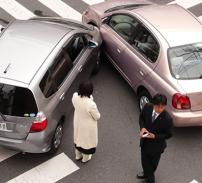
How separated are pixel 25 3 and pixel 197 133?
7020mm

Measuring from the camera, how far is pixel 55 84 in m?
8.15

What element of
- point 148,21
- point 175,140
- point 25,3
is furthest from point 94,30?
point 25,3

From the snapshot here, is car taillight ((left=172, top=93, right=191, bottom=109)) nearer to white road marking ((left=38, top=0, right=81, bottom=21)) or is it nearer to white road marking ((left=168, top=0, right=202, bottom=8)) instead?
white road marking ((left=38, top=0, right=81, bottom=21))

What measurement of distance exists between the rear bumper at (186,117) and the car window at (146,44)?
1.19 metres

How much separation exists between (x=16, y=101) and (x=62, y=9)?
21.4 feet

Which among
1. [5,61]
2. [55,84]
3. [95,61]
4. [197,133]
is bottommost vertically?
→ [197,133]

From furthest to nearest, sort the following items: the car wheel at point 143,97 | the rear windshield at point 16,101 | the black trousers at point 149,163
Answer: the car wheel at point 143,97 < the rear windshield at point 16,101 < the black trousers at point 149,163

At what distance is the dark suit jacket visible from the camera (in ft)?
21.9

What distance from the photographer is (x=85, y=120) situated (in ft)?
24.4

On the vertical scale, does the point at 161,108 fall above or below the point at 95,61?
above

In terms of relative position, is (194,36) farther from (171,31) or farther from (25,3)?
(25,3)

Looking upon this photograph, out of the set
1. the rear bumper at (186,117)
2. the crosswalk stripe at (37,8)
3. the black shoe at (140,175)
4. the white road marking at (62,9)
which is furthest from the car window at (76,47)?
the crosswalk stripe at (37,8)

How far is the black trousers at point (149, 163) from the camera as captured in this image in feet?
23.3

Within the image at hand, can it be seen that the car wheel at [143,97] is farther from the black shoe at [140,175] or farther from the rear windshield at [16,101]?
the rear windshield at [16,101]
